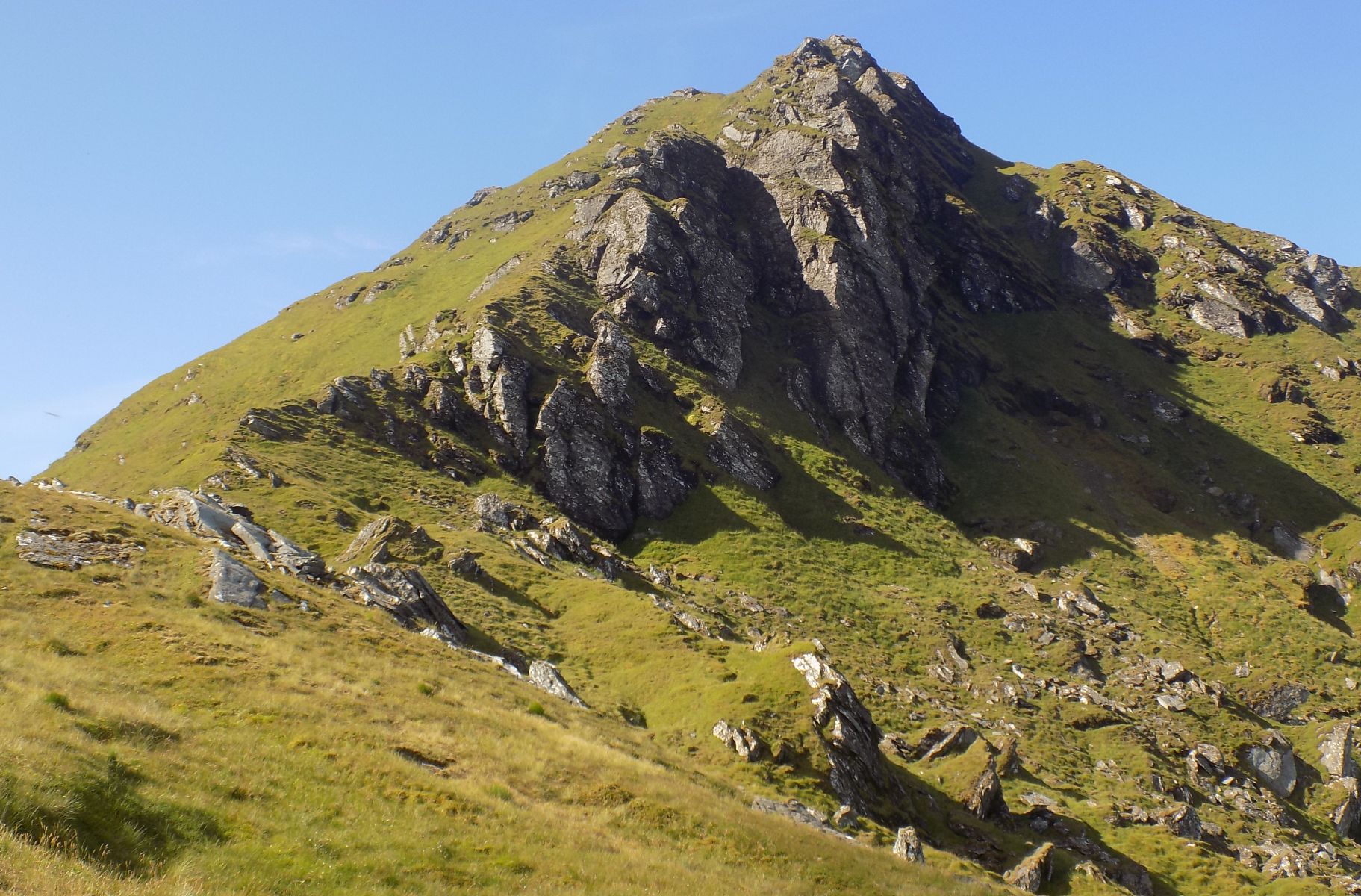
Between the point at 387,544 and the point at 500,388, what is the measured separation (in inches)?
1302

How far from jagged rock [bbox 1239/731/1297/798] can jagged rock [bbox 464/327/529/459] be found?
66746 mm

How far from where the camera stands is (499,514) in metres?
66.8

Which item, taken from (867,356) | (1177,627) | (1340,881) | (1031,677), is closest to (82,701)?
(1340,881)

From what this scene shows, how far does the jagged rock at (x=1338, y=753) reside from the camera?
180 feet

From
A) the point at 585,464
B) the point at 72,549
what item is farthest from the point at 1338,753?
the point at 72,549

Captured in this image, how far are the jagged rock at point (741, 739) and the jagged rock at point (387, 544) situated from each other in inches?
1003

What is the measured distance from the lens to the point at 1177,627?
7306cm

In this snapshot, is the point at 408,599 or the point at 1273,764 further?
the point at 1273,764

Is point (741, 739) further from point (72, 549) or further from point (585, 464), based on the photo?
point (585, 464)

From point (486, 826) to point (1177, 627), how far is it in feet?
252

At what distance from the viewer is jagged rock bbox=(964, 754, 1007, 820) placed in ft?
123

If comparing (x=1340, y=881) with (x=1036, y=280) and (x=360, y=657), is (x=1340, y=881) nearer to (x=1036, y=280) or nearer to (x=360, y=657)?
(x=360, y=657)

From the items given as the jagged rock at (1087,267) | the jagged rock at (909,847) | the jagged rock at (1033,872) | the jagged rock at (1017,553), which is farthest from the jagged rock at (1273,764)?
the jagged rock at (1087,267)

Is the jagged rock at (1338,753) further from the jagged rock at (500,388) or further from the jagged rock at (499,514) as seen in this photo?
the jagged rock at (500,388)
